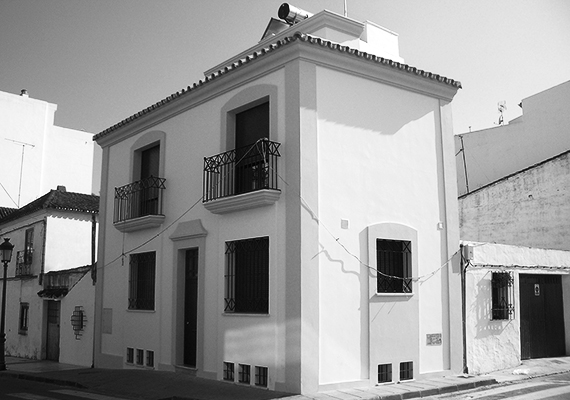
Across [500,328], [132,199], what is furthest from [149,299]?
[500,328]

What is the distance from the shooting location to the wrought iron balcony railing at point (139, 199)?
1384cm

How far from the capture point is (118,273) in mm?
15312

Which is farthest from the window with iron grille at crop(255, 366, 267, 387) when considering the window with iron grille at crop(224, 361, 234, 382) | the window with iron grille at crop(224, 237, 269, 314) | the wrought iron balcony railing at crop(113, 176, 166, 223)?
the wrought iron balcony railing at crop(113, 176, 166, 223)

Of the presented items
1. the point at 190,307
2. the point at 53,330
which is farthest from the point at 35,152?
the point at 190,307

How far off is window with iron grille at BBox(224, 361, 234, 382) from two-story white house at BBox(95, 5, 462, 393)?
0.15 ft

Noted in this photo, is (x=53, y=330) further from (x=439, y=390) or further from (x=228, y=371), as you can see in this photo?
(x=439, y=390)

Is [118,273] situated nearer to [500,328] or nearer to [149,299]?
[149,299]

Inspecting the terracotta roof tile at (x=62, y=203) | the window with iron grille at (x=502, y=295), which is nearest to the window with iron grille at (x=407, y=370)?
the window with iron grille at (x=502, y=295)

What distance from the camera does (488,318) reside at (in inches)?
488

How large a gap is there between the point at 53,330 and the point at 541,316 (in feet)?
47.6

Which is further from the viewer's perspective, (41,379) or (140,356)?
(140,356)

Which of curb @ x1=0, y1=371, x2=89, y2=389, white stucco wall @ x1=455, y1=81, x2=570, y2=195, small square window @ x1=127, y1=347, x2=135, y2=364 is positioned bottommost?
curb @ x1=0, y1=371, x2=89, y2=389

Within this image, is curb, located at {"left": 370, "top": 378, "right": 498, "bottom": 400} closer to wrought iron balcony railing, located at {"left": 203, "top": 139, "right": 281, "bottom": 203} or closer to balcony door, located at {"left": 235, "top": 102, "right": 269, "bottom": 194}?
wrought iron balcony railing, located at {"left": 203, "top": 139, "right": 281, "bottom": 203}

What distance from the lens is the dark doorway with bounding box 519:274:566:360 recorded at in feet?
44.8
